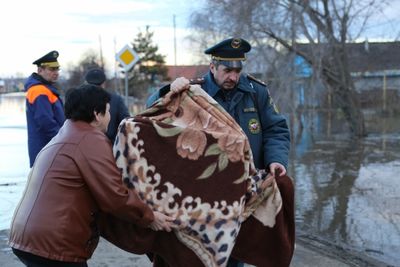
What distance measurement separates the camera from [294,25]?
1611 cm

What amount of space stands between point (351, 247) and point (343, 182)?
378 cm

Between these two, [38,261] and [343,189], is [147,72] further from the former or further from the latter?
[38,261]

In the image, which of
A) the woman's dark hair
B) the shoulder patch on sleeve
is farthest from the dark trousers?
the shoulder patch on sleeve

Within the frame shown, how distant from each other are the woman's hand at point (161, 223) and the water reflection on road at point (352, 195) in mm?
3619

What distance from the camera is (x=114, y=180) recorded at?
2.63m

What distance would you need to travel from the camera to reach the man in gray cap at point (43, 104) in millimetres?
5336

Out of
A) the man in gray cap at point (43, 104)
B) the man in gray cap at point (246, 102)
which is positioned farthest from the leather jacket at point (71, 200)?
the man in gray cap at point (43, 104)

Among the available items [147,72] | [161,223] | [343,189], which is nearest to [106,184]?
[161,223]

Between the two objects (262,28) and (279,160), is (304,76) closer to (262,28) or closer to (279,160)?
(262,28)

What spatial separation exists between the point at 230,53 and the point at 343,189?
20.4ft

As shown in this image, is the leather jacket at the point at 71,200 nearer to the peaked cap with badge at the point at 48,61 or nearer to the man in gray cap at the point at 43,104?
the man in gray cap at the point at 43,104

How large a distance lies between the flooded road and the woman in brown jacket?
12.8 feet

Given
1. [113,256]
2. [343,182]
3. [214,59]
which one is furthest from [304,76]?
[214,59]

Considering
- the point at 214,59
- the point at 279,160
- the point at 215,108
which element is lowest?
the point at 279,160
